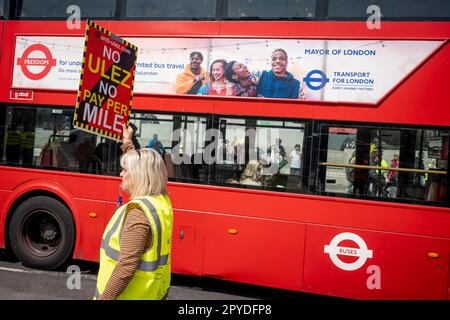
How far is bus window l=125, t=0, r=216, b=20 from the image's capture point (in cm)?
587

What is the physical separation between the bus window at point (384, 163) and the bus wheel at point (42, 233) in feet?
11.4

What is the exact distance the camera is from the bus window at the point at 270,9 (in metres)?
5.54

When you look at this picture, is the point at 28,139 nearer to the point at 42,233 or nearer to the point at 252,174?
the point at 42,233

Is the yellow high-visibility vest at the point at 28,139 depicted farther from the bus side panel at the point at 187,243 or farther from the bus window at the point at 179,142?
the bus side panel at the point at 187,243

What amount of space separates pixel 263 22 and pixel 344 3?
3.19ft

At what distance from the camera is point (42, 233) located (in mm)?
6582

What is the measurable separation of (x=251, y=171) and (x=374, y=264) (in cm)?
177

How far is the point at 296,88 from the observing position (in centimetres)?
551

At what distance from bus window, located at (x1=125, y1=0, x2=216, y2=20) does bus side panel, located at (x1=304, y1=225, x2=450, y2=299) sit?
3.02 metres

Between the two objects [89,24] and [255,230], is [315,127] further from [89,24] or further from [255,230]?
[89,24]

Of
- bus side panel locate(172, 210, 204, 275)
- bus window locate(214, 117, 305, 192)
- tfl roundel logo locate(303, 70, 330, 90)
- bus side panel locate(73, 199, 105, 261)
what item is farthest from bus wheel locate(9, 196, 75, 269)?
tfl roundel logo locate(303, 70, 330, 90)

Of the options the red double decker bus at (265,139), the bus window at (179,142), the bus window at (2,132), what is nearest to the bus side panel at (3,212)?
the red double decker bus at (265,139)

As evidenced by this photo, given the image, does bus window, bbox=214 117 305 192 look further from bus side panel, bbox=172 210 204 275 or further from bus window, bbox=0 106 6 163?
bus window, bbox=0 106 6 163

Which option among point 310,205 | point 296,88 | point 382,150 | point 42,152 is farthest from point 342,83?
point 42,152
